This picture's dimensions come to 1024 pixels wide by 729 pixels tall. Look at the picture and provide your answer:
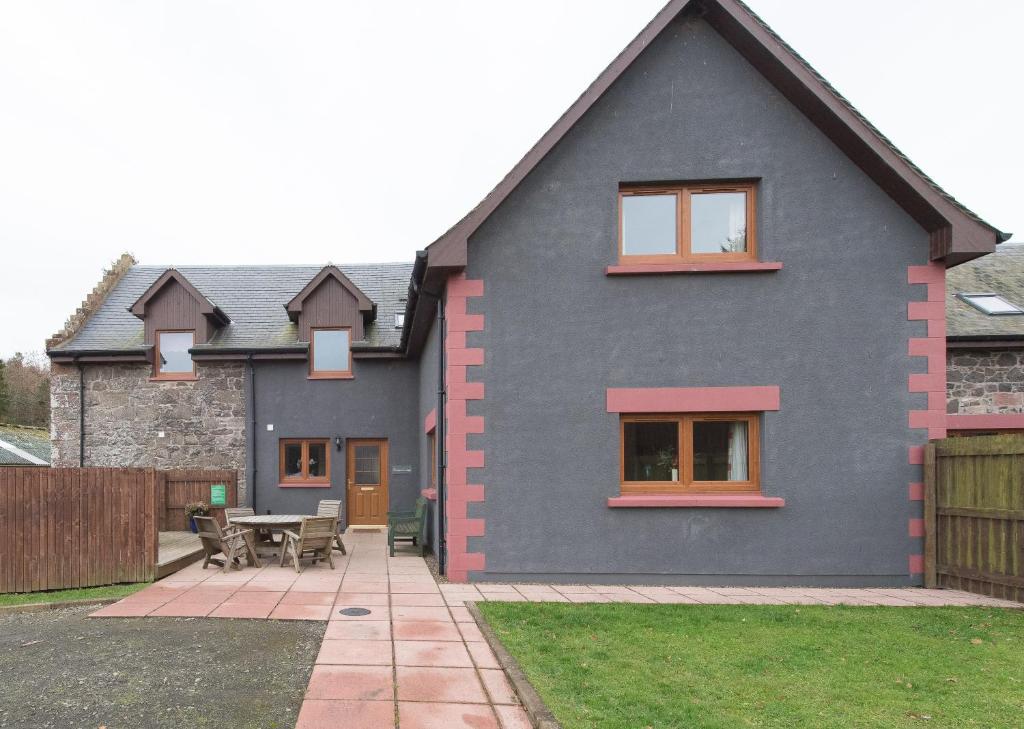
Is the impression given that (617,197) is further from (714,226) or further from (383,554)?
(383,554)

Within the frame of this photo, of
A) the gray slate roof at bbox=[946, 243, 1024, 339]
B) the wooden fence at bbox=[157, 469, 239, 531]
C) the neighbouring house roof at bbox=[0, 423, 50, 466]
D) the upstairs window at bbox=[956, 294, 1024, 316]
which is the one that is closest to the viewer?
the gray slate roof at bbox=[946, 243, 1024, 339]

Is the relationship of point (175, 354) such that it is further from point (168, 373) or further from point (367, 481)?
point (367, 481)

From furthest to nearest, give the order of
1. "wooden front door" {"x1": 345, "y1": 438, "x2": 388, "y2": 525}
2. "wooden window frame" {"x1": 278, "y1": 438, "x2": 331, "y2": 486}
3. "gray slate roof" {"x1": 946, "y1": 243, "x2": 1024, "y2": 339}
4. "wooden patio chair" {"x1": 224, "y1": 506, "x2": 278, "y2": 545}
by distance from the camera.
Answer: "wooden front door" {"x1": 345, "y1": 438, "x2": 388, "y2": 525}, "wooden window frame" {"x1": 278, "y1": 438, "x2": 331, "y2": 486}, "gray slate roof" {"x1": 946, "y1": 243, "x2": 1024, "y2": 339}, "wooden patio chair" {"x1": 224, "y1": 506, "x2": 278, "y2": 545}

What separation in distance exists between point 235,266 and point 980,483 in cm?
1903

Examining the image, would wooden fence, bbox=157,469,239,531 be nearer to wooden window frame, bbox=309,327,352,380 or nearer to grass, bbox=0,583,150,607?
wooden window frame, bbox=309,327,352,380

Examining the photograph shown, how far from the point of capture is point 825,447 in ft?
27.2

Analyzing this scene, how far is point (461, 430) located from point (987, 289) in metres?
12.5

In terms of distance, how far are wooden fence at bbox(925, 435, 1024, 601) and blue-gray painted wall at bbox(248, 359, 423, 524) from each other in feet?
35.4

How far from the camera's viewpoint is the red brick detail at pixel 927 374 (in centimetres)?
824

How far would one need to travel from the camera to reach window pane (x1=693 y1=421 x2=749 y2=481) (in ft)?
27.9

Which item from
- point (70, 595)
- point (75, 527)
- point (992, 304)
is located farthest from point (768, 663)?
point (992, 304)

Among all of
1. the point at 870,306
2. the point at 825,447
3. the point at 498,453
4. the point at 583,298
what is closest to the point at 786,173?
the point at 870,306

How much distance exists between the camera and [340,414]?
1526 cm

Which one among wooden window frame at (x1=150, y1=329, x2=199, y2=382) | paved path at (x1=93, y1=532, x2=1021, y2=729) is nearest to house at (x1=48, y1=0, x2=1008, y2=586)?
paved path at (x1=93, y1=532, x2=1021, y2=729)
